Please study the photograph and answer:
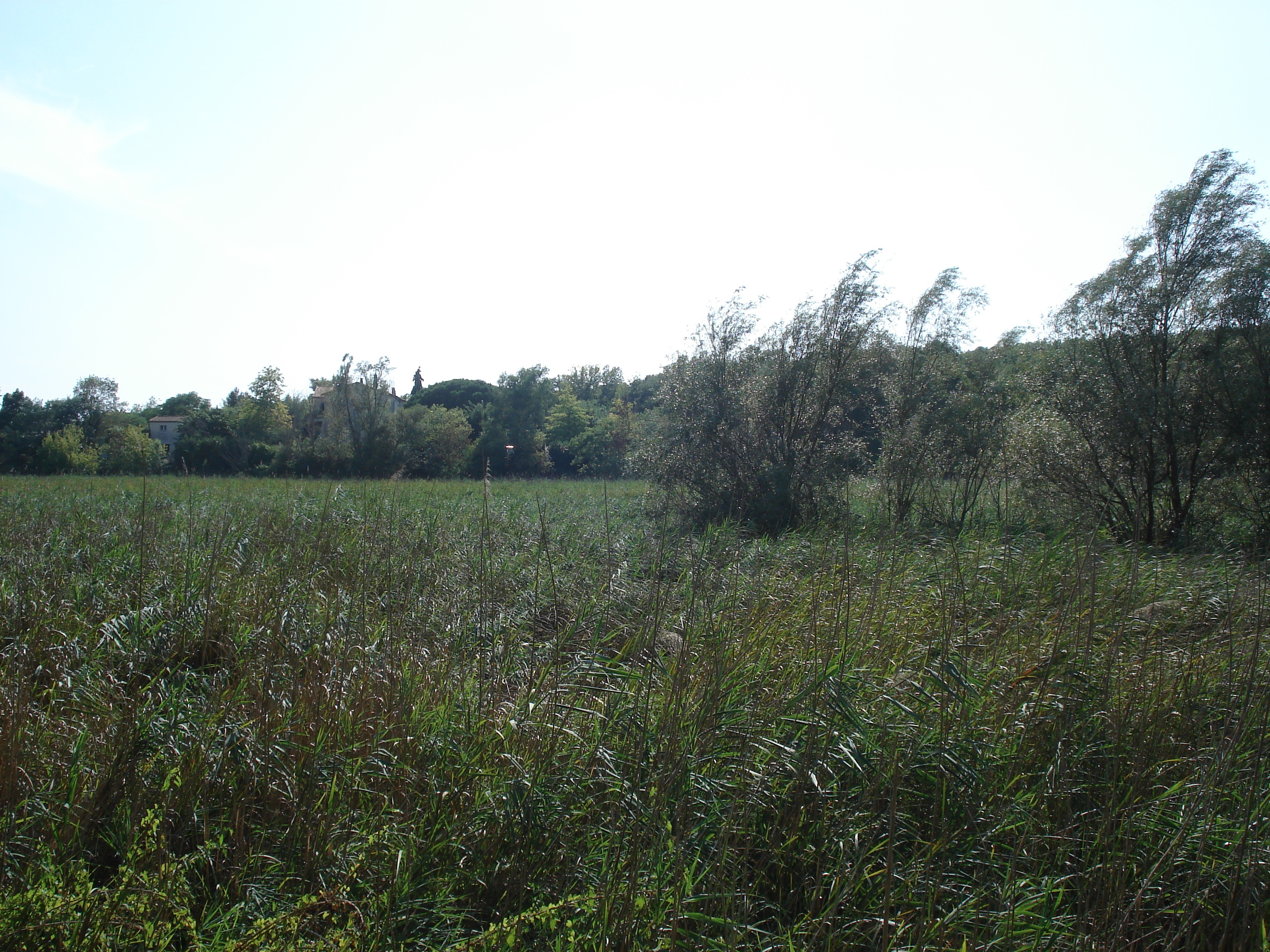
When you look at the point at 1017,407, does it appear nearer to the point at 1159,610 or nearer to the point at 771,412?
the point at 771,412

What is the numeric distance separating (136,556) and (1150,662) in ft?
26.8

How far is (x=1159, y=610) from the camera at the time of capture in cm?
560

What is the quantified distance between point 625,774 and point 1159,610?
208 inches

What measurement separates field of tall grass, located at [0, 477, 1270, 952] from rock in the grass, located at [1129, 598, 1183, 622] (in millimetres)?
340

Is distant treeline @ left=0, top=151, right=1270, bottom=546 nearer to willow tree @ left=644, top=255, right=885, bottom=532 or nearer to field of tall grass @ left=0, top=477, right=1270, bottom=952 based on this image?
willow tree @ left=644, top=255, right=885, bottom=532

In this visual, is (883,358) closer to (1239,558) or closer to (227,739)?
(1239,558)

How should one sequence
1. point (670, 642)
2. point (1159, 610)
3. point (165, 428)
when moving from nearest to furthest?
point (670, 642)
point (1159, 610)
point (165, 428)

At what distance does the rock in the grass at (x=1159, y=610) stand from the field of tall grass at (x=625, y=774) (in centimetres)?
34

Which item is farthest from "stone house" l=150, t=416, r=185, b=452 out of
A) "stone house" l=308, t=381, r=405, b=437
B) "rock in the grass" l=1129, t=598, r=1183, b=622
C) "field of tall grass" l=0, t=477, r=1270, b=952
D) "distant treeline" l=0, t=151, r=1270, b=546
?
"rock in the grass" l=1129, t=598, r=1183, b=622

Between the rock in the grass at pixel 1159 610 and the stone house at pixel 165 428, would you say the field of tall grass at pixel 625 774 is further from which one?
the stone house at pixel 165 428

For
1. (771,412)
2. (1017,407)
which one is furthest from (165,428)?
(1017,407)

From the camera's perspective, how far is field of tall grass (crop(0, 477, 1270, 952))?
7.27ft

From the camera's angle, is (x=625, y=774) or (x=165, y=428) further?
(x=165, y=428)

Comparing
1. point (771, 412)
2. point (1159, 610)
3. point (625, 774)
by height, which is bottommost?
point (625, 774)
